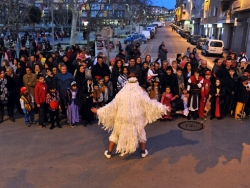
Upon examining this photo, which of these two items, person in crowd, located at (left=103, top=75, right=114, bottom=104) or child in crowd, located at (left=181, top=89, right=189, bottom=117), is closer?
child in crowd, located at (left=181, top=89, right=189, bottom=117)

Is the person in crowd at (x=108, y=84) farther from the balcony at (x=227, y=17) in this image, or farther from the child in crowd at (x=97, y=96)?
the balcony at (x=227, y=17)

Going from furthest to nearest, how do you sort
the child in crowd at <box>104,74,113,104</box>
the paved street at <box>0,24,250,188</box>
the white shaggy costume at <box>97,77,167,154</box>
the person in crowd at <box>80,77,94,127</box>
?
the child in crowd at <box>104,74,113,104</box> → the person in crowd at <box>80,77,94,127</box> → the white shaggy costume at <box>97,77,167,154</box> → the paved street at <box>0,24,250,188</box>

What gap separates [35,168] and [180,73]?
16.2 feet

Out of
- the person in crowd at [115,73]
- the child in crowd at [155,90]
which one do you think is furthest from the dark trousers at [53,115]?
the child in crowd at [155,90]

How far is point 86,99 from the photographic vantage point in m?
7.14

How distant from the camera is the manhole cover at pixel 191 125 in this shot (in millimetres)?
6980

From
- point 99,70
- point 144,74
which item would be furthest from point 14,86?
point 144,74

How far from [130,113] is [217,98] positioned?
371cm

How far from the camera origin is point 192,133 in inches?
263

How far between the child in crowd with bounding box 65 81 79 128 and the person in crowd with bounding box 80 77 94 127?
8.2 inches

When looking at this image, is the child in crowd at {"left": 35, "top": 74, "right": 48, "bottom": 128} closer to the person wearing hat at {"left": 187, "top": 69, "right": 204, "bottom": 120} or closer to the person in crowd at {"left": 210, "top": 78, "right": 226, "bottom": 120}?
the person wearing hat at {"left": 187, "top": 69, "right": 204, "bottom": 120}

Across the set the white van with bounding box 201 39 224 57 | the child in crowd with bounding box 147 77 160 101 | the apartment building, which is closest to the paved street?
the child in crowd with bounding box 147 77 160 101

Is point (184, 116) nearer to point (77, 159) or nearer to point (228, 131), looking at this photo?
point (228, 131)

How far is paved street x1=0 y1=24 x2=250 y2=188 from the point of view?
4562mm
